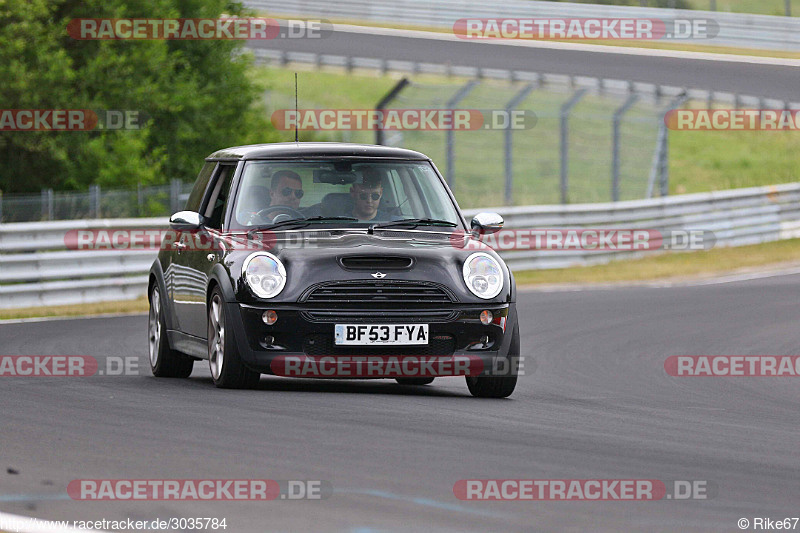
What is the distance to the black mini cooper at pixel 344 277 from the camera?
29.9 ft

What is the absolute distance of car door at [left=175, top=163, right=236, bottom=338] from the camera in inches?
392

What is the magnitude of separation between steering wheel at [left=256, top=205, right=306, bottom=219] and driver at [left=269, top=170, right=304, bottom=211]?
1.0 inches

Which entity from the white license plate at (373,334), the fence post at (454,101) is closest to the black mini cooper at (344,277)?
the white license plate at (373,334)

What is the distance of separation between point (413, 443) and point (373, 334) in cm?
193

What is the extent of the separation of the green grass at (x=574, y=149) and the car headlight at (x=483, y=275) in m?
26.1

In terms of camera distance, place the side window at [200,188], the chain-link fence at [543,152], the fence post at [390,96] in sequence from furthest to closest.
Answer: the chain-link fence at [543,152] → the fence post at [390,96] → the side window at [200,188]

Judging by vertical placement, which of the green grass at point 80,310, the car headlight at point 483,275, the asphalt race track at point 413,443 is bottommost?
the green grass at point 80,310

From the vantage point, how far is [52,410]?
335 inches

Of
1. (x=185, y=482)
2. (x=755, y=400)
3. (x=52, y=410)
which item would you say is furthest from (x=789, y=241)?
(x=185, y=482)

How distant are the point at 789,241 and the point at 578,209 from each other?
5242 millimetres

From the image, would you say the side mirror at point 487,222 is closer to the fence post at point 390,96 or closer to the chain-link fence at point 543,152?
the fence post at point 390,96

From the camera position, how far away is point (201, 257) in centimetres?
1007

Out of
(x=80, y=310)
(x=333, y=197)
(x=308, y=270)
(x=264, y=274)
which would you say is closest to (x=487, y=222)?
(x=333, y=197)

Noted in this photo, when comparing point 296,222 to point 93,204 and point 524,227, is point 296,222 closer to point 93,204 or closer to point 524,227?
point 93,204
